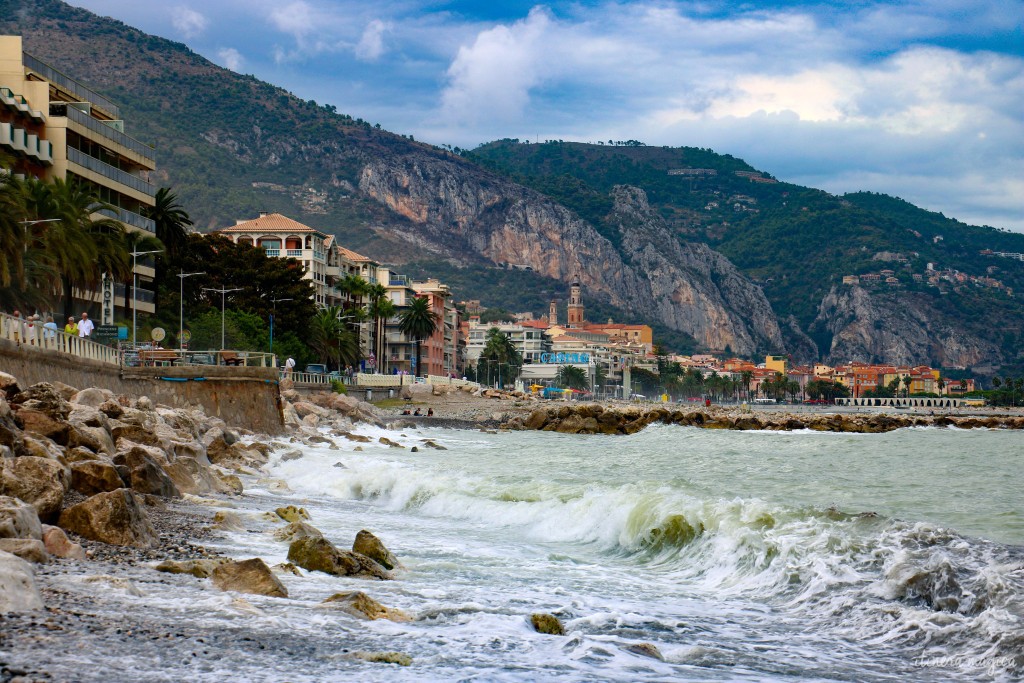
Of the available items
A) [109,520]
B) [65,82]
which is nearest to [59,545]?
[109,520]

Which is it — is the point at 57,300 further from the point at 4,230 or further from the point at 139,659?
the point at 139,659

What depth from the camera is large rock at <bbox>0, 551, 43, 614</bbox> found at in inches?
347

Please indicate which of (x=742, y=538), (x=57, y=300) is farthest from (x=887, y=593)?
(x=57, y=300)

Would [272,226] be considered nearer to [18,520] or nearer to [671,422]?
[671,422]

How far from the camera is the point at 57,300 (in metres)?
49.9

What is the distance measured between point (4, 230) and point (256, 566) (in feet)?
95.4

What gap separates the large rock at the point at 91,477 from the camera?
47.5 feet

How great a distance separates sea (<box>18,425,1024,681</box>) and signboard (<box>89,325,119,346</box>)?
19613mm

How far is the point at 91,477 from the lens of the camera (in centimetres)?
1452

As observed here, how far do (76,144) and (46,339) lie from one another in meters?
30.0

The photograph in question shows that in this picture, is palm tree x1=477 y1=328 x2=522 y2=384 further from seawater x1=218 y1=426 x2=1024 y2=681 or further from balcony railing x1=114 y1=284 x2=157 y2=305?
seawater x1=218 y1=426 x2=1024 y2=681

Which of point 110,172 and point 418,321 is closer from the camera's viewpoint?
point 110,172

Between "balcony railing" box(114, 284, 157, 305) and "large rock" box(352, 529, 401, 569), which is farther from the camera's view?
"balcony railing" box(114, 284, 157, 305)

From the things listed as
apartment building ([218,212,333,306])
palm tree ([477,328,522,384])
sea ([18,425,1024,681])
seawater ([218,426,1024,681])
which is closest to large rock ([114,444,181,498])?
sea ([18,425,1024,681])
